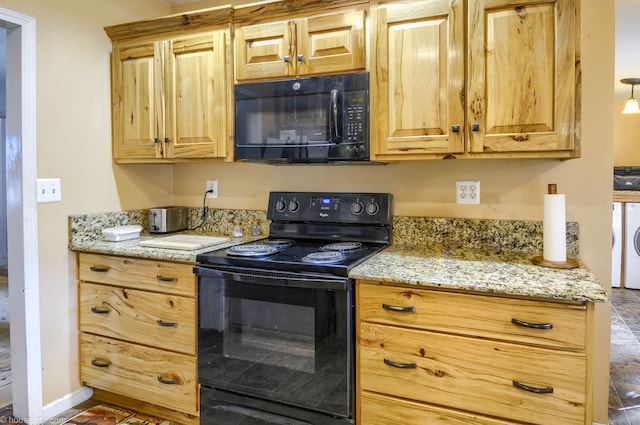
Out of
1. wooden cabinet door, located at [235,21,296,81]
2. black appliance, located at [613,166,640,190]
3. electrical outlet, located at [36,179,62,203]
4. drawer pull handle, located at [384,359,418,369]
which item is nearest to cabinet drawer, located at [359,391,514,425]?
drawer pull handle, located at [384,359,418,369]

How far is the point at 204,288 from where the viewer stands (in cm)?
189

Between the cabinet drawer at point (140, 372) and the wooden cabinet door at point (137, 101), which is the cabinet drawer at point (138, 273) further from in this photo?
the wooden cabinet door at point (137, 101)

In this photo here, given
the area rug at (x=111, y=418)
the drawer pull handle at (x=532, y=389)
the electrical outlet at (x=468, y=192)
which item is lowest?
the area rug at (x=111, y=418)

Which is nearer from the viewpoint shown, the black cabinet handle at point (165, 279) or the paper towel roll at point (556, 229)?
the paper towel roll at point (556, 229)

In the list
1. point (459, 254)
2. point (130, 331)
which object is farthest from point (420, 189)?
point (130, 331)

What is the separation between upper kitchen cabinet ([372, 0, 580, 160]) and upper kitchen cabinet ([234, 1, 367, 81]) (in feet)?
0.43

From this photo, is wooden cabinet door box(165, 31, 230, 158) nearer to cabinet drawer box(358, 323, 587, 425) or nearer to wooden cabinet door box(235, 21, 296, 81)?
wooden cabinet door box(235, 21, 296, 81)

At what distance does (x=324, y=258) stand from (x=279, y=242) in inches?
18.8

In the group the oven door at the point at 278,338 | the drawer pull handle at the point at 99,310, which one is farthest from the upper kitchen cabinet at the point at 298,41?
the drawer pull handle at the point at 99,310

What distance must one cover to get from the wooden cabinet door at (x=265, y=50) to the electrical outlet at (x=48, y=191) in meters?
1.06

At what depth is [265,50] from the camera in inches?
80.7

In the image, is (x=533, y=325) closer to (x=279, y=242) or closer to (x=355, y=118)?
(x=355, y=118)

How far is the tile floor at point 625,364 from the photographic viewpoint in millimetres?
2146

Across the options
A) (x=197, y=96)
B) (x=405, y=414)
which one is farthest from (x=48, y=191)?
(x=405, y=414)
